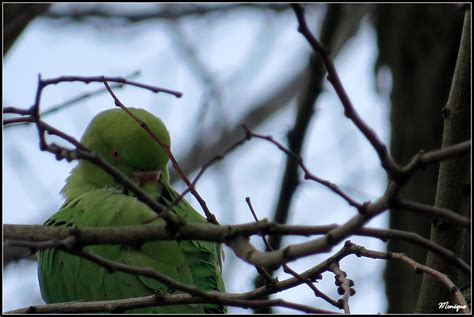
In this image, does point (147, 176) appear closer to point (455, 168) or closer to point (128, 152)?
point (128, 152)

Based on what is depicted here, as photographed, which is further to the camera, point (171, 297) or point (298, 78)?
point (298, 78)

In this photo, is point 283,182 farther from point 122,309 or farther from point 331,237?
point 331,237

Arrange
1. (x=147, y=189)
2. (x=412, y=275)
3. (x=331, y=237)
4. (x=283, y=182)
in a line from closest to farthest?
(x=331, y=237)
(x=147, y=189)
(x=283, y=182)
(x=412, y=275)

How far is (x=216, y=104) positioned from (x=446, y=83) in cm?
295

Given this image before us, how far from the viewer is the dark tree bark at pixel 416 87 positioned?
17.7 feet

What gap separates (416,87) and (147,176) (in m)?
2.18

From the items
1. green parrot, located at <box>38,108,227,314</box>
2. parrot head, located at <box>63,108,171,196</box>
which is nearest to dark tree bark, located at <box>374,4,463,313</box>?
parrot head, located at <box>63,108,171,196</box>

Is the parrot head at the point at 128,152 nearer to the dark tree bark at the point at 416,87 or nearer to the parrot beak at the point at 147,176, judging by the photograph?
the parrot beak at the point at 147,176

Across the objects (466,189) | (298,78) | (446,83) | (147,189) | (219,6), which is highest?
(219,6)

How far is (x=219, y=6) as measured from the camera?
9539 millimetres

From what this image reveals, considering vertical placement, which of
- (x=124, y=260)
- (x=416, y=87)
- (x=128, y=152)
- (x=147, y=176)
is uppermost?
(x=416, y=87)

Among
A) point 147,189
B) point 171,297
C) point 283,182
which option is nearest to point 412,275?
point 283,182

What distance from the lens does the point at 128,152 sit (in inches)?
183

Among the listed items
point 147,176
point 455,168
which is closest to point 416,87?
point 147,176
